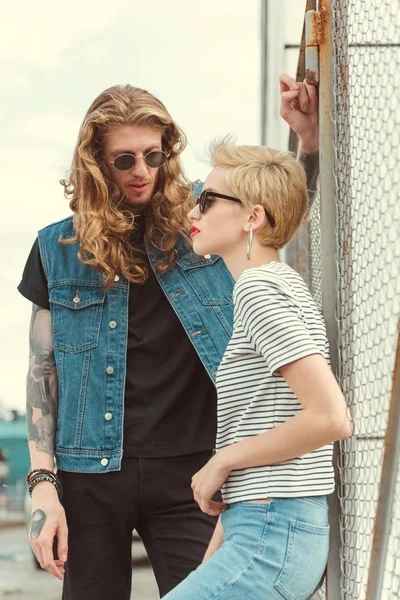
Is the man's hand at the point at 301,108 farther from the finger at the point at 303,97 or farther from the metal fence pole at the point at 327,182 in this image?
the metal fence pole at the point at 327,182

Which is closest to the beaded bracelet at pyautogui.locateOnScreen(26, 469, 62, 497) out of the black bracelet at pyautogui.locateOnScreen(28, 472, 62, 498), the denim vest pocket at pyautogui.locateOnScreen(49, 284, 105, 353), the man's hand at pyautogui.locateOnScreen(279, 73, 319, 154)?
the black bracelet at pyautogui.locateOnScreen(28, 472, 62, 498)

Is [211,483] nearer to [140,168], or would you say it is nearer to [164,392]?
[164,392]

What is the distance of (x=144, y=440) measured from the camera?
257cm

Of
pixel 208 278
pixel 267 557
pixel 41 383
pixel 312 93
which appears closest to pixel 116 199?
pixel 208 278

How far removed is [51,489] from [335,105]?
49.3 inches

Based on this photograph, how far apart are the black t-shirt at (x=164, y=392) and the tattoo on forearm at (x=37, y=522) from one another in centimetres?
27

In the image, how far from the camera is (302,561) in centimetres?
178

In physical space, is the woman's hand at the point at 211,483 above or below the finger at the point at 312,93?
below

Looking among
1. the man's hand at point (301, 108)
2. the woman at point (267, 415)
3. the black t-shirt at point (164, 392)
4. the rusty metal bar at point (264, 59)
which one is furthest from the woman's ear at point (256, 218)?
the rusty metal bar at point (264, 59)

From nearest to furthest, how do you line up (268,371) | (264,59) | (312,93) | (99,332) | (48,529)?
(268,371)
(312,93)
(48,529)
(99,332)
(264,59)

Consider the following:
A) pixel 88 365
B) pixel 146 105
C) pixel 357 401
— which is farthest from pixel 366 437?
pixel 146 105

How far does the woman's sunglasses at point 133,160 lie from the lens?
2.64 metres

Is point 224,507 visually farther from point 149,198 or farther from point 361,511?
point 149,198

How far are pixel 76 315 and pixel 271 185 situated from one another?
2.91 ft
